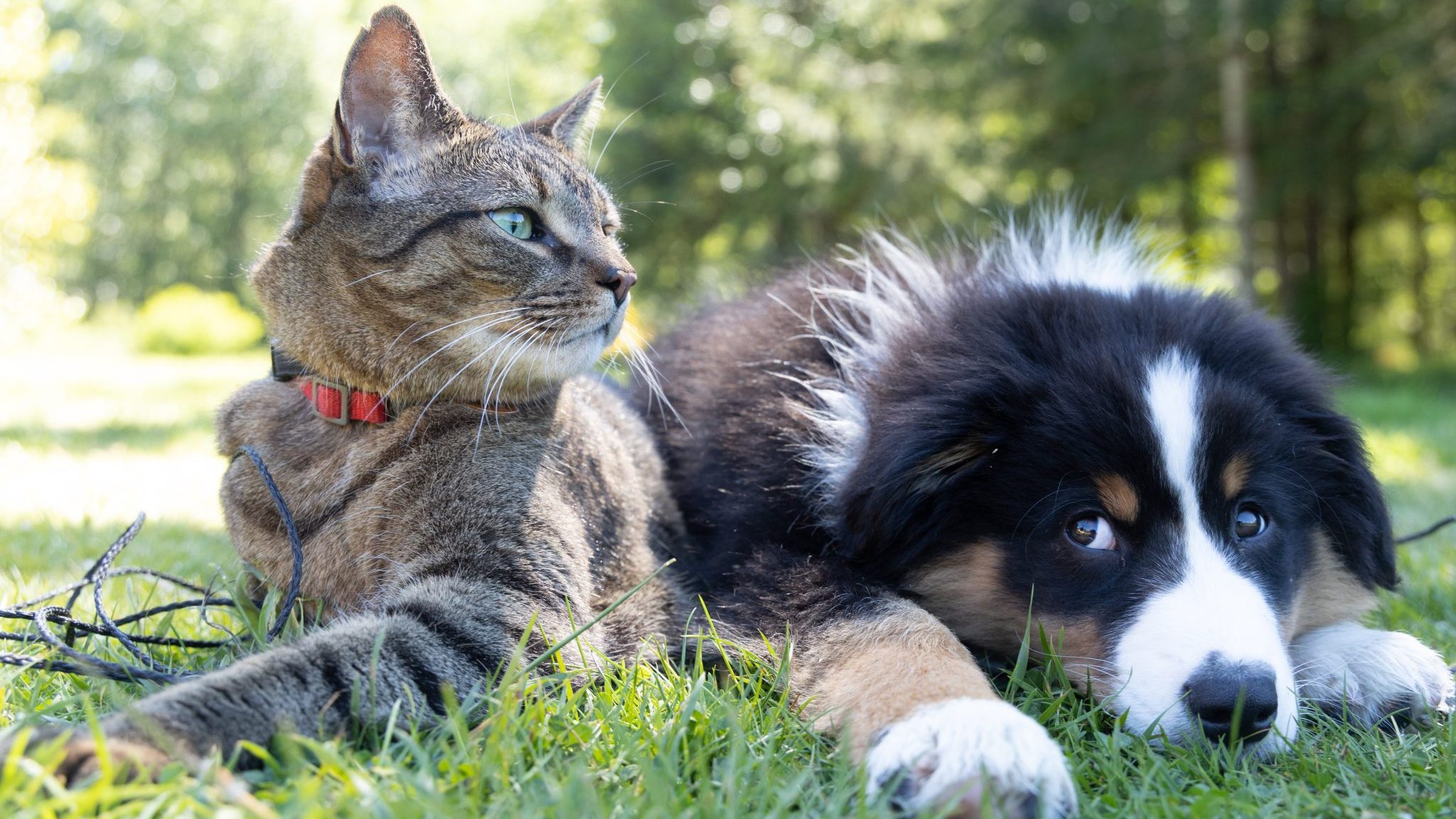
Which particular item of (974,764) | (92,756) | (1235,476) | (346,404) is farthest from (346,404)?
(1235,476)

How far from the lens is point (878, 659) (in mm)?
2354

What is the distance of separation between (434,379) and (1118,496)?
1.76 m

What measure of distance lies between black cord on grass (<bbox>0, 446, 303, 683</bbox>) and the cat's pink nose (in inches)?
39.8

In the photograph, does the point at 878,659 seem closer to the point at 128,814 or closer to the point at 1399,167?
the point at 128,814

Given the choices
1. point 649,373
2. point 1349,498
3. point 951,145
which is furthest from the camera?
point 951,145

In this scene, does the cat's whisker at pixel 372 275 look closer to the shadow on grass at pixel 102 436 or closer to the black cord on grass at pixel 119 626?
the black cord on grass at pixel 119 626

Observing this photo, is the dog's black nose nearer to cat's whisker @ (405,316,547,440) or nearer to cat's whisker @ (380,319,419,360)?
cat's whisker @ (405,316,547,440)

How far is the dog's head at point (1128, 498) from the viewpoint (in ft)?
7.67

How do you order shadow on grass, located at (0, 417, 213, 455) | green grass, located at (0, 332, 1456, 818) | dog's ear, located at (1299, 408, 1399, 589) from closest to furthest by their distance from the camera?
green grass, located at (0, 332, 1456, 818), dog's ear, located at (1299, 408, 1399, 589), shadow on grass, located at (0, 417, 213, 455)

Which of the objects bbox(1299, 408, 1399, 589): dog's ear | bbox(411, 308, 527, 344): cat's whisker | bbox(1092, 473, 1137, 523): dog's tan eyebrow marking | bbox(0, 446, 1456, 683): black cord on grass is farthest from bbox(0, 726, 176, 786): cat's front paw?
bbox(1299, 408, 1399, 589): dog's ear

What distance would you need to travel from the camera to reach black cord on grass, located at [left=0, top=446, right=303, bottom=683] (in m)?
2.37

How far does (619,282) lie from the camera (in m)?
2.84

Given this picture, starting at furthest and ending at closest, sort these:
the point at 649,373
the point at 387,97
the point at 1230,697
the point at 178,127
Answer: the point at 178,127 < the point at 649,373 < the point at 387,97 < the point at 1230,697

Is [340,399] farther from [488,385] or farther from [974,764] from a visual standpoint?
[974,764]
